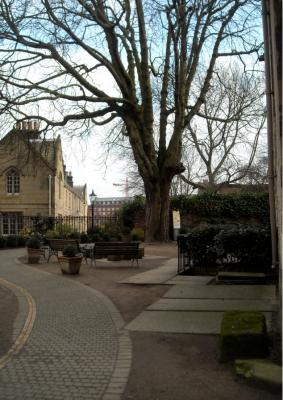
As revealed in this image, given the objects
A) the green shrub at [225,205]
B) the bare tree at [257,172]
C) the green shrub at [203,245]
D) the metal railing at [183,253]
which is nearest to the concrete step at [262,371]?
the green shrub at [203,245]

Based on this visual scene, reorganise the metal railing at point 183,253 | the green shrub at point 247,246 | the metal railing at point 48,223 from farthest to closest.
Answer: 1. the metal railing at point 48,223
2. the metal railing at point 183,253
3. the green shrub at point 247,246

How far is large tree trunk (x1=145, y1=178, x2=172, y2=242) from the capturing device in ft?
89.8

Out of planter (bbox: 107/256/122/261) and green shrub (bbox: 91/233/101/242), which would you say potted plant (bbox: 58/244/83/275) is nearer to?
planter (bbox: 107/256/122/261)

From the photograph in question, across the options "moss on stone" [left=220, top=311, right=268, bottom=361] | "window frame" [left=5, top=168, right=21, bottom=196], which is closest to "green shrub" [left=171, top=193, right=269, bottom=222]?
"window frame" [left=5, top=168, right=21, bottom=196]

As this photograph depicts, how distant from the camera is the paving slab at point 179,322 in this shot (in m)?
7.95

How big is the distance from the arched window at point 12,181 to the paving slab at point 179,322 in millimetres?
43836

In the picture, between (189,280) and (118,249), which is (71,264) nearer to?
(118,249)

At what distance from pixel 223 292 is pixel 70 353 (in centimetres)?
491

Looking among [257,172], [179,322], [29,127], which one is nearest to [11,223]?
[29,127]

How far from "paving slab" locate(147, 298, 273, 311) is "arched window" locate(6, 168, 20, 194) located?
43.0 metres

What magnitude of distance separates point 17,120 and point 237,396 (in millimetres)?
21613

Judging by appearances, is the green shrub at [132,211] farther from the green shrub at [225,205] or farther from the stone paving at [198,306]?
the stone paving at [198,306]

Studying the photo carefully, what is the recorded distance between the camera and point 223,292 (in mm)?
11062

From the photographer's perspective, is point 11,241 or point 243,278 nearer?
point 243,278
